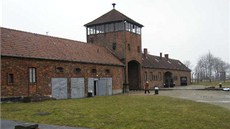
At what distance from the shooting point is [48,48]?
101ft

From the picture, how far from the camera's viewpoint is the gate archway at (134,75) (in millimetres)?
47219

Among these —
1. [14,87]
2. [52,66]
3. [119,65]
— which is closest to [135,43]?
[119,65]

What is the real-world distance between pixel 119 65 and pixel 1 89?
19.6m

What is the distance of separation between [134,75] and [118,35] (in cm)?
808

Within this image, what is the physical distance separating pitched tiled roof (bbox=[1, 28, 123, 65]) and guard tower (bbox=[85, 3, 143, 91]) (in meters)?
2.26

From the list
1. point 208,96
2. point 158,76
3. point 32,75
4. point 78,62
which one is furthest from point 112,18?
point 32,75

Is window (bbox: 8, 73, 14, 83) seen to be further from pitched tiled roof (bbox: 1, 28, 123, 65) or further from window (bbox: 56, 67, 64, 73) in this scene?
window (bbox: 56, 67, 64, 73)

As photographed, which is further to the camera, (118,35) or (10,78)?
(118,35)

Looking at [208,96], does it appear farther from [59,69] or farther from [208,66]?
[208,66]

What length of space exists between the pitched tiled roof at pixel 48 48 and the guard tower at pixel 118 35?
2.26 m

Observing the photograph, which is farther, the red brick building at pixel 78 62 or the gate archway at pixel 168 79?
the gate archway at pixel 168 79

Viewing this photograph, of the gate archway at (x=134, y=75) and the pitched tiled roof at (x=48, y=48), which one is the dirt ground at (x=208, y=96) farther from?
the gate archway at (x=134, y=75)

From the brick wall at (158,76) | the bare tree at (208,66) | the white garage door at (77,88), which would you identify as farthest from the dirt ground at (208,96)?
the bare tree at (208,66)

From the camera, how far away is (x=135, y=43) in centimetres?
4528
